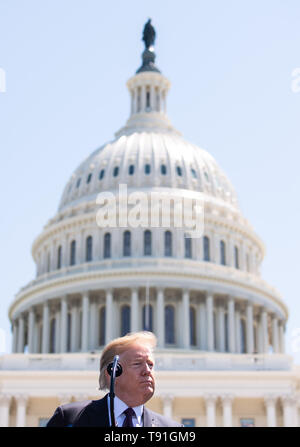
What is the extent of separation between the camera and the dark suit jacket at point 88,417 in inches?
231

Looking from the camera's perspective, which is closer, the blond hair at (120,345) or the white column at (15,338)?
the blond hair at (120,345)

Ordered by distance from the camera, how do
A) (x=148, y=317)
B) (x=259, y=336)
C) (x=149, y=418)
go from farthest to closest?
(x=259, y=336)
(x=148, y=317)
(x=149, y=418)

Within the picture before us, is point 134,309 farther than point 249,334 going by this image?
No

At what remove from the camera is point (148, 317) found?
87.2 m

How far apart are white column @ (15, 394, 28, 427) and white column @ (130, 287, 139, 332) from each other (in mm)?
22817

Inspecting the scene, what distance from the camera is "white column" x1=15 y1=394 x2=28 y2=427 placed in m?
62.4

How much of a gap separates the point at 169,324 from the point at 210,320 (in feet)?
14.6

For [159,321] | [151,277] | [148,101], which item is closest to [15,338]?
[151,277]

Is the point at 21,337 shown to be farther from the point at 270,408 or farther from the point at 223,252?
the point at 270,408

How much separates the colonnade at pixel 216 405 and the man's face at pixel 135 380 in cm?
5828

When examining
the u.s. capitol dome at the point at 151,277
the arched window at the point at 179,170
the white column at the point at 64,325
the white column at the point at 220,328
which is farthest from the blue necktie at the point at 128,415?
the arched window at the point at 179,170

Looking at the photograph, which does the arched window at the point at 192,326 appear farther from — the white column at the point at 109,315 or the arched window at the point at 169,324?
the white column at the point at 109,315

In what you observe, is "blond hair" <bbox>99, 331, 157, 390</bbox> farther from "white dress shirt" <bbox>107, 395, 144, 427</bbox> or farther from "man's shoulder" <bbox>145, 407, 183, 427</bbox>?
"man's shoulder" <bbox>145, 407, 183, 427</bbox>
